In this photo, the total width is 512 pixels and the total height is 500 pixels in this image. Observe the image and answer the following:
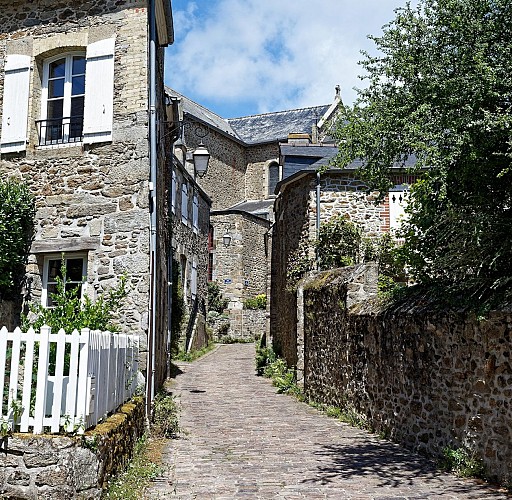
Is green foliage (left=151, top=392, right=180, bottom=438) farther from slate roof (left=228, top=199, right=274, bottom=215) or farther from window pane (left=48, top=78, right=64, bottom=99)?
slate roof (left=228, top=199, right=274, bottom=215)

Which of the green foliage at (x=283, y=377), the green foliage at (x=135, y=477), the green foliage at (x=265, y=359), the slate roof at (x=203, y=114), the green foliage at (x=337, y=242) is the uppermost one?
the slate roof at (x=203, y=114)

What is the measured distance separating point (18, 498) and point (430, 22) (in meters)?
5.99

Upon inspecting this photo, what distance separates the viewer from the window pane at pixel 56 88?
9.58 metres

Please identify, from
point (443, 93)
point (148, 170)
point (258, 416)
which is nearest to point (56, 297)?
point (148, 170)

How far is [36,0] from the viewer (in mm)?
9695

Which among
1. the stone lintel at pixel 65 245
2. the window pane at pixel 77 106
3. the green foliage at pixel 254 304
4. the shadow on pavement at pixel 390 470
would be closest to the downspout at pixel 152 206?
the stone lintel at pixel 65 245

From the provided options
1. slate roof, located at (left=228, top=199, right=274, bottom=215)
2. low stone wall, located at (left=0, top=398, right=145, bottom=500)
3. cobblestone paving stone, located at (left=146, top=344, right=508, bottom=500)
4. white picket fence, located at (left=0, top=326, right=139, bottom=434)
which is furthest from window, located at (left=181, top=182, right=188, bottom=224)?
low stone wall, located at (left=0, top=398, right=145, bottom=500)

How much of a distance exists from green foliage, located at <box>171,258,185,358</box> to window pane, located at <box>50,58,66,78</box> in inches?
324

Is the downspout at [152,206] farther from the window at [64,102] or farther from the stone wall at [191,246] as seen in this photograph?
the stone wall at [191,246]

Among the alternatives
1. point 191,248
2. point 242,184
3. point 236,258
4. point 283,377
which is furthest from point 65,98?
point 242,184

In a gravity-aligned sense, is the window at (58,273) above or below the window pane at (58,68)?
below

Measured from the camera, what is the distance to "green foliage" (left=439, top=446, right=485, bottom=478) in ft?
19.3

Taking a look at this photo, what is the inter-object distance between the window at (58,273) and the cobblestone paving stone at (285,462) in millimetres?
2602

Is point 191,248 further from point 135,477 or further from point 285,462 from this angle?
point 135,477
